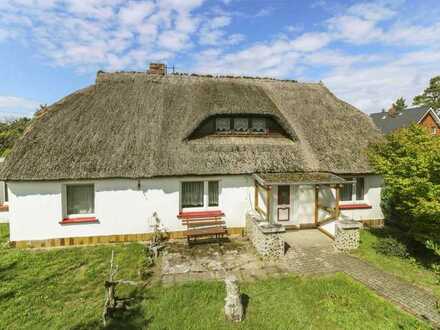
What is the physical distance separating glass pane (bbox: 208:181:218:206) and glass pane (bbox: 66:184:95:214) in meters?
4.74

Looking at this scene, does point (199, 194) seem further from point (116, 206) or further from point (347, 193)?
point (347, 193)

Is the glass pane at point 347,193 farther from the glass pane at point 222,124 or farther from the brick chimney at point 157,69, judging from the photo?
the brick chimney at point 157,69

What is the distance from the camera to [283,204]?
11.5 metres

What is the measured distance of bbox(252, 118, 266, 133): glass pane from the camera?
39.7 feet

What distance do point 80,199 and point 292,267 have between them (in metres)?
8.40

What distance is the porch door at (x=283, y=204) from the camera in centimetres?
1140

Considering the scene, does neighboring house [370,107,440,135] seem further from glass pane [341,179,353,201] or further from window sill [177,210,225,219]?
window sill [177,210,225,219]

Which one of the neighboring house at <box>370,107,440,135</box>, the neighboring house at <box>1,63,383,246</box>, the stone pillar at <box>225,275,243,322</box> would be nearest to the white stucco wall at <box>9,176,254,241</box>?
the neighboring house at <box>1,63,383,246</box>

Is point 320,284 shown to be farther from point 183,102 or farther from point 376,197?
point 183,102

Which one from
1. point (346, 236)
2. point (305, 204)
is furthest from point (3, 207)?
point (346, 236)

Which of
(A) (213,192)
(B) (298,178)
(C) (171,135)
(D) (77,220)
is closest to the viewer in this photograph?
(D) (77,220)

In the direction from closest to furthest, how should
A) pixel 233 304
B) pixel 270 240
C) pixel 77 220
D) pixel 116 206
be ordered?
pixel 233 304 < pixel 270 240 < pixel 77 220 < pixel 116 206

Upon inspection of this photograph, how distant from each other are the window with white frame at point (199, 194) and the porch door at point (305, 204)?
12.7 ft

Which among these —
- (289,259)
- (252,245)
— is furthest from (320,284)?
(252,245)
